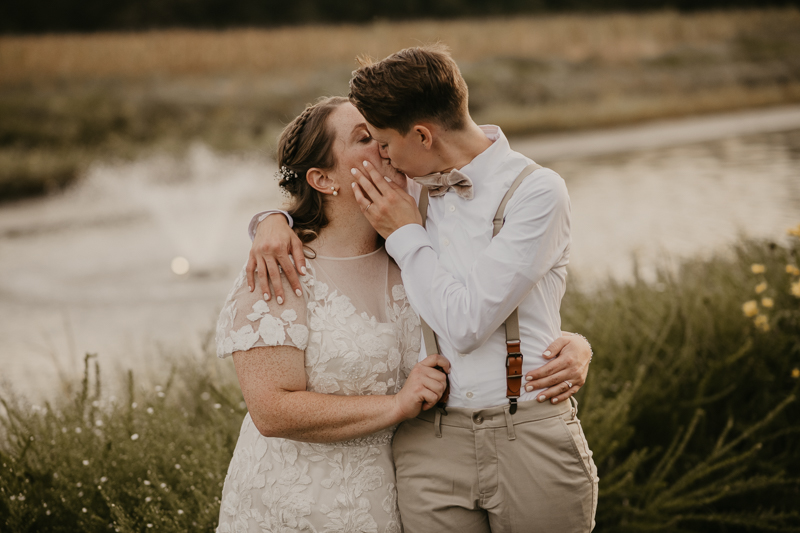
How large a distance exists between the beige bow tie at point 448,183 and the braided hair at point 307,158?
1.20ft

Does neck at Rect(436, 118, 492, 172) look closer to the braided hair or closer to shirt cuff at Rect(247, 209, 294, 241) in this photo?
the braided hair

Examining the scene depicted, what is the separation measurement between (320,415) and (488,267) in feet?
2.27

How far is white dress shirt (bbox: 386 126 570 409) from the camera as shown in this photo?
1.73m

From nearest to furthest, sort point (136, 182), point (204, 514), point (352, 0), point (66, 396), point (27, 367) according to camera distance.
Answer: point (204, 514) → point (66, 396) → point (27, 367) → point (136, 182) → point (352, 0)

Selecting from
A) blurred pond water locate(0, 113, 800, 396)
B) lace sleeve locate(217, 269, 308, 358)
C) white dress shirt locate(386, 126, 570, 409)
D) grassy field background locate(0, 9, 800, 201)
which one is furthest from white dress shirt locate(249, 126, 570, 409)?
grassy field background locate(0, 9, 800, 201)

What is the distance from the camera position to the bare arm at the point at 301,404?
195cm

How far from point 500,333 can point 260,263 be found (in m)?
0.77

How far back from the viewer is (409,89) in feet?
6.04

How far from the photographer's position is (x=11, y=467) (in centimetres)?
275

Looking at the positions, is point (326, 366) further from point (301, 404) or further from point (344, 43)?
point (344, 43)

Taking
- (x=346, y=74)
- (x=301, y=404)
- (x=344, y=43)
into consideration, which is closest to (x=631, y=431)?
(x=301, y=404)

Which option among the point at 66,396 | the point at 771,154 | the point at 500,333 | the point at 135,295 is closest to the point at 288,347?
the point at 500,333

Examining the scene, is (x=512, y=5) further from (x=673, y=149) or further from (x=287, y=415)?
(x=287, y=415)

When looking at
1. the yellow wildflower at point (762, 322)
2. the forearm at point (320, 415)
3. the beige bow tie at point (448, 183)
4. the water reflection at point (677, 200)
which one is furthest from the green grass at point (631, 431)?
the water reflection at point (677, 200)
